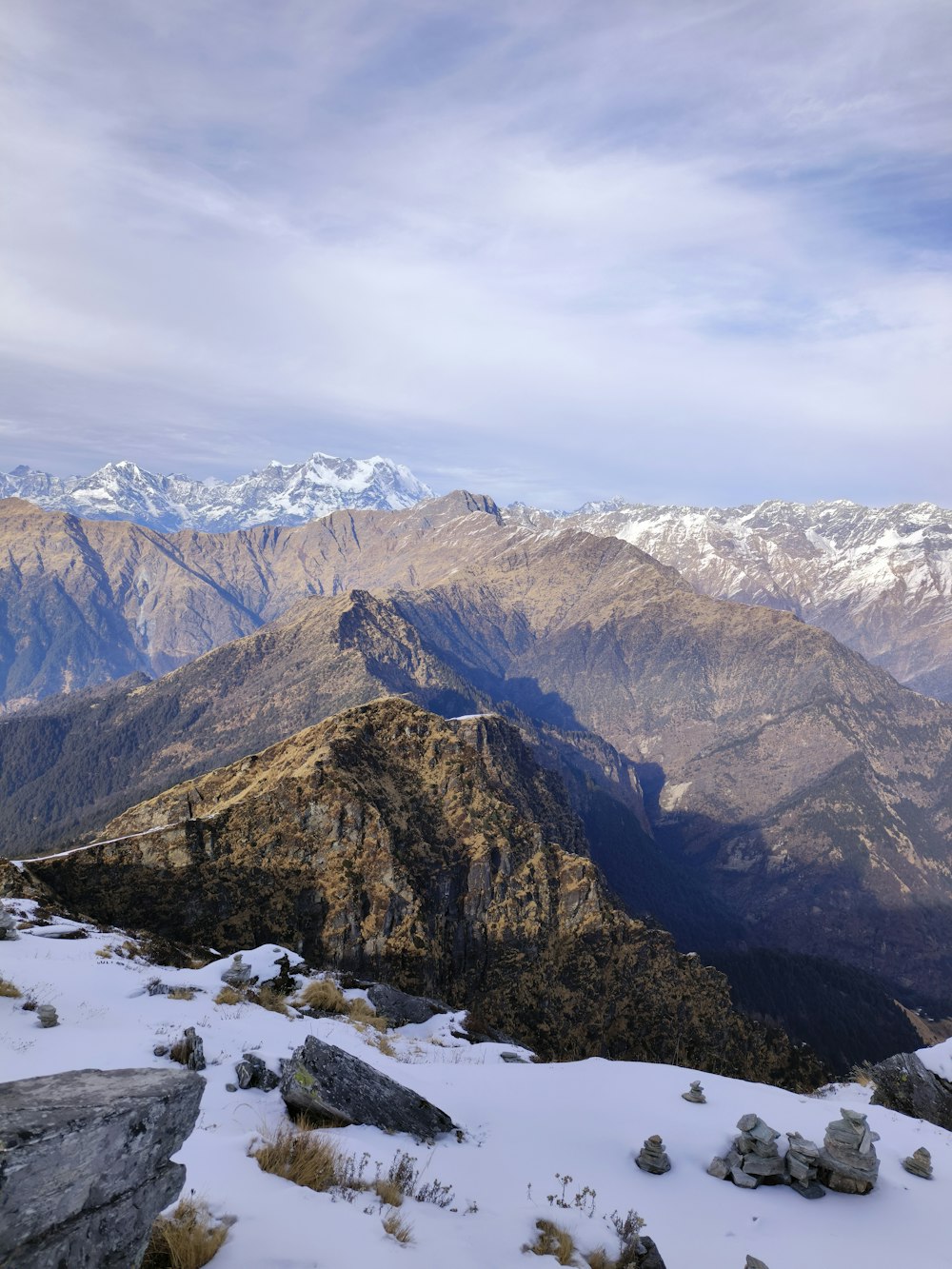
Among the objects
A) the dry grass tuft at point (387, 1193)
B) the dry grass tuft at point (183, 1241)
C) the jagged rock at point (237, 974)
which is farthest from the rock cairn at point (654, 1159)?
the jagged rock at point (237, 974)

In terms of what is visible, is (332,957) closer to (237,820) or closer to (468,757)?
(237,820)

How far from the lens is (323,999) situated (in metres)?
→ 25.3

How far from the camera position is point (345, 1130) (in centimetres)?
1109

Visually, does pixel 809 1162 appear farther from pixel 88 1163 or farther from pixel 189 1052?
pixel 88 1163

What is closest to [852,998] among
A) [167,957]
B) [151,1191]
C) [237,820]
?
[237,820]

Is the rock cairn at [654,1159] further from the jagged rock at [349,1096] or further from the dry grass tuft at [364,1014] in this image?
the dry grass tuft at [364,1014]

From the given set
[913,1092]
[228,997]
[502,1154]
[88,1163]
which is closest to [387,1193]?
[502,1154]

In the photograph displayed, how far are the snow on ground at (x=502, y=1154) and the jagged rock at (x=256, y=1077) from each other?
0.36m

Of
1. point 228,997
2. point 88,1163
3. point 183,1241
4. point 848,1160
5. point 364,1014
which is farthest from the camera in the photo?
point 364,1014

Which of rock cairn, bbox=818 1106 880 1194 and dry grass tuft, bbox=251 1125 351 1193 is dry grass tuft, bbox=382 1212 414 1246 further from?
rock cairn, bbox=818 1106 880 1194

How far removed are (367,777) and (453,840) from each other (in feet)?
44.9

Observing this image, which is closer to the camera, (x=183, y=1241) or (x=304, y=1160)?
(x=183, y=1241)

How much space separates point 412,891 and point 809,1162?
2558 inches

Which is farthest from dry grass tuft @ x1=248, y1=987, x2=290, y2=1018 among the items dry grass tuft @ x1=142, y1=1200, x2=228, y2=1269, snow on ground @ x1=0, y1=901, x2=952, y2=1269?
dry grass tuft @ x1=142, y1=1200, x2=228, y2=1269
